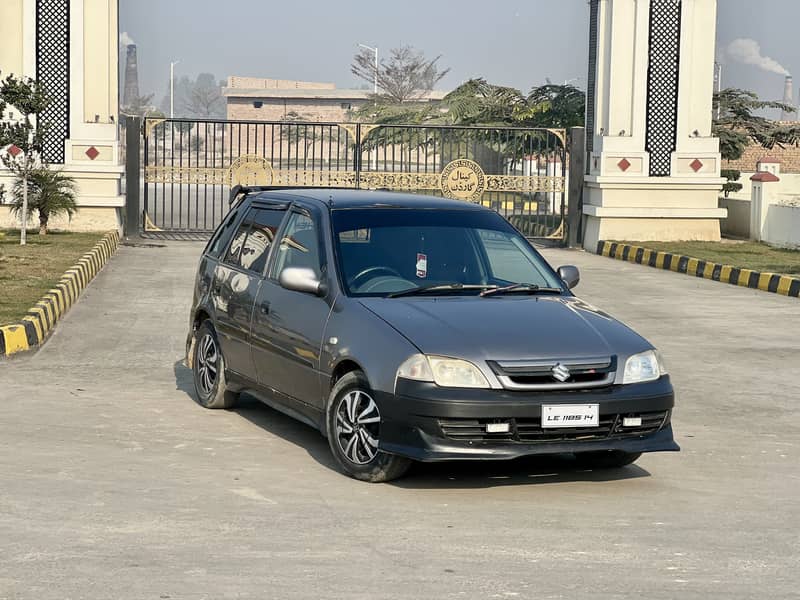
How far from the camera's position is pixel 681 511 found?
6922 mm

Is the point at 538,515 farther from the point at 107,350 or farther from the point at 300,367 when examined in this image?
the point at 107,350

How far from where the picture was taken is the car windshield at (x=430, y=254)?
8133 millimetres

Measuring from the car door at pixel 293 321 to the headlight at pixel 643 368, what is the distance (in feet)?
5.50

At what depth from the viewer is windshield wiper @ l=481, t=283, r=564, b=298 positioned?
809 cm

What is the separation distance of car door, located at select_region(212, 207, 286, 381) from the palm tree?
14.2 meters

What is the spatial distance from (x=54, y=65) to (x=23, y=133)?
3.33m

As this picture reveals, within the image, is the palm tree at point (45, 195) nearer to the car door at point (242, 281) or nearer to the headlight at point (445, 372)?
the car door at point (242, 281)

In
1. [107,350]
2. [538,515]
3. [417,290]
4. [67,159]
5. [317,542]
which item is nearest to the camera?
[317,542]

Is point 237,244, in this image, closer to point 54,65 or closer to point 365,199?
point 365,199

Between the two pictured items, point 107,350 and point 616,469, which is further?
point 107,350

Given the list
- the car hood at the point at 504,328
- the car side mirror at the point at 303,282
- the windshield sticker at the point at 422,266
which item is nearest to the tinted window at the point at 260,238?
the car side mirror at the point at 303,282

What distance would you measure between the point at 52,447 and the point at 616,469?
10.4ft

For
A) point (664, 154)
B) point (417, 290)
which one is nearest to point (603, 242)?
point (664, 154)


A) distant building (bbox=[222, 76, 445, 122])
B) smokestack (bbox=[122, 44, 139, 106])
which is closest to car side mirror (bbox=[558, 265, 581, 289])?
distant building (bbox=[222, 76, 445, 122])
